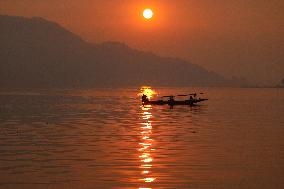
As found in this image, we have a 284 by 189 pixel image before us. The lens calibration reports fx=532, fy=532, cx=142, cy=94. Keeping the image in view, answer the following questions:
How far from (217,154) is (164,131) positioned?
54.1ft

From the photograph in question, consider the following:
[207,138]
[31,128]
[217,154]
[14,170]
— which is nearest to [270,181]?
[217,154]

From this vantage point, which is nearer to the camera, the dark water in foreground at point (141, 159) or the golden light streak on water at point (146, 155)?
the dark water in foreground at point (141, 159)

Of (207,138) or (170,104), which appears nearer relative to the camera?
(207,138)

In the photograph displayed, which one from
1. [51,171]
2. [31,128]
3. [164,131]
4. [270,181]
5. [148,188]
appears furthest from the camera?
[31,128]

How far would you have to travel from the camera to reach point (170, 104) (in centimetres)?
9994

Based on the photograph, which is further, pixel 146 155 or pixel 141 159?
pixel 146 155

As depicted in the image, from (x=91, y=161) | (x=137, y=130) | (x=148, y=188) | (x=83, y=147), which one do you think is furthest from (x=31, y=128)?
(x=148, y=188)

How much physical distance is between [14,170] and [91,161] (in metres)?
4.72

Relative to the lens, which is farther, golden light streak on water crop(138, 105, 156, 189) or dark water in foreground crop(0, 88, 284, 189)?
golden light streak on water crop(138, 105, 156, 189)

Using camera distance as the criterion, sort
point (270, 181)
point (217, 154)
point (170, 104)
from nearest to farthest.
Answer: point (270, 181) < point (217, 154) < point (170, 104)

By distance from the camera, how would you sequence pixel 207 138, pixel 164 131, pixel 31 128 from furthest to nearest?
pixel 31 128 < pixel 164 131 < pixel 207 138

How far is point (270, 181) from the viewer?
24.2 m

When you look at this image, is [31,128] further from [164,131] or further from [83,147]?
[83,147]

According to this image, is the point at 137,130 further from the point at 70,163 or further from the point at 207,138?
the point at 70,163
